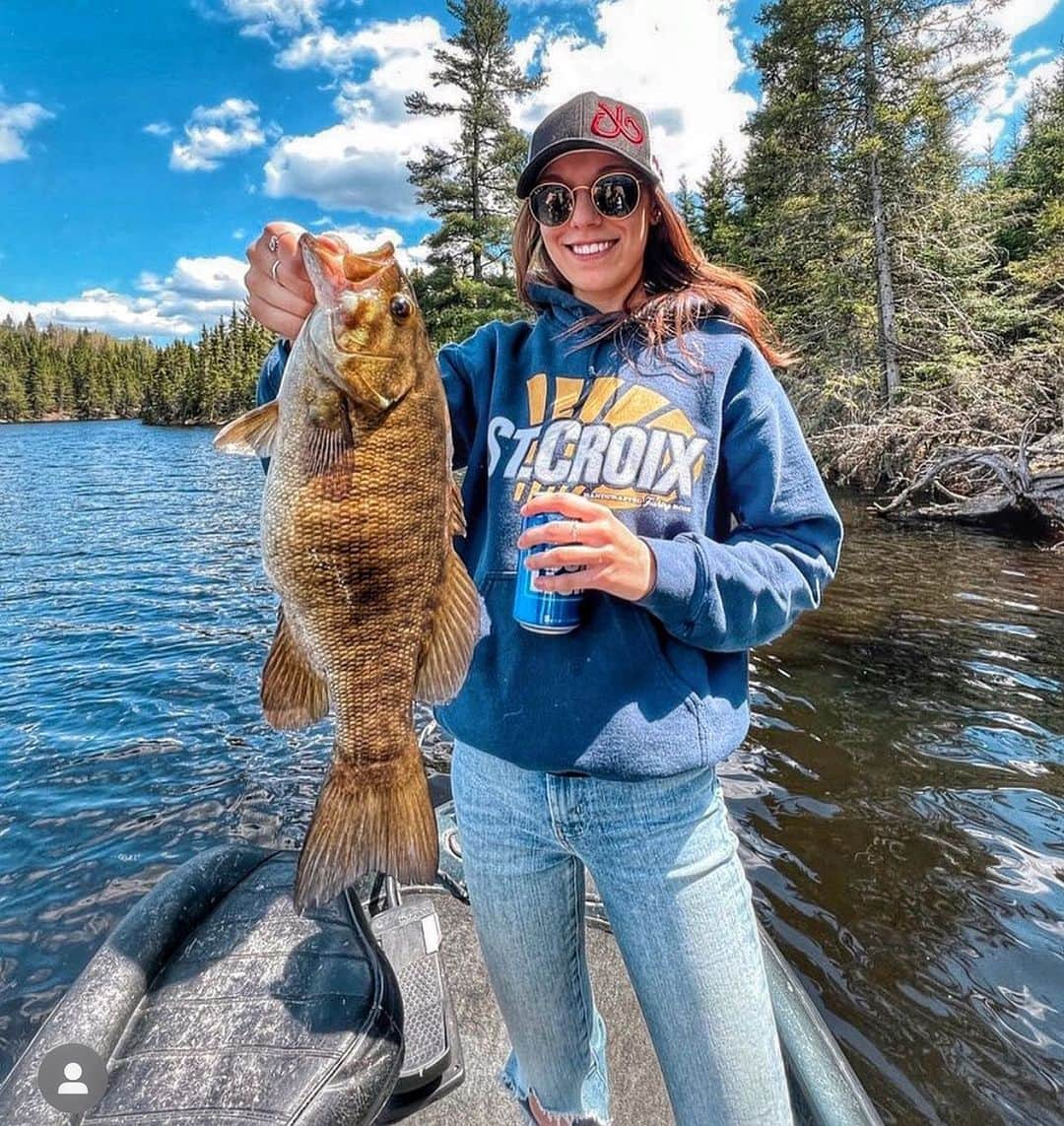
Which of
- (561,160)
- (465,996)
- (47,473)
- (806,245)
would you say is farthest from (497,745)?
(47,473)

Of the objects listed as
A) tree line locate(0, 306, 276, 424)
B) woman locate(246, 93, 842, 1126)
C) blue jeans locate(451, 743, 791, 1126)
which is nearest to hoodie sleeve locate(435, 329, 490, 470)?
woman locate(246, 93, 842, 1126)

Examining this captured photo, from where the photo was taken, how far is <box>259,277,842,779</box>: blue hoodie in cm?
169

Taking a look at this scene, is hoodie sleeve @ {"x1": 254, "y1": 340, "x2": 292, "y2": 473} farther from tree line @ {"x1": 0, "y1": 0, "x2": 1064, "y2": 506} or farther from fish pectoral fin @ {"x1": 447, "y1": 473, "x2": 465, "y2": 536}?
tree line @ {"x1": 0, "y1": 0, "x2": 1064, "y2": 506}

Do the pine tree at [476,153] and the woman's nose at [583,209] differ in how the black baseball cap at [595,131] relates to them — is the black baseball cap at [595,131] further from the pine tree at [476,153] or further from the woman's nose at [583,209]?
the pine tree at [476,153]

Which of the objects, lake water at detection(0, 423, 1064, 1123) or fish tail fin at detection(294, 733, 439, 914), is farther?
lake water at detection(0, 423, 1064, 1123)

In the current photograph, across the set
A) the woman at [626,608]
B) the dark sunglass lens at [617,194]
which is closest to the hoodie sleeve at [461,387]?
the woman at [626,608]

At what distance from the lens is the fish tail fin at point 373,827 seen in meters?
1.79

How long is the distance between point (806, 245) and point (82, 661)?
20754 millimetres

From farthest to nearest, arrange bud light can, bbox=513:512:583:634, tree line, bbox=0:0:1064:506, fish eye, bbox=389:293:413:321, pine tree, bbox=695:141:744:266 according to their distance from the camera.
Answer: pine tree, bbox=695:141:744:266, tree line, bbox=0:0:1064:506, fish eye, bbox=389:293:413:321, bud light can, bbox=513:512:583:634

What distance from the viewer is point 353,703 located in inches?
70.2

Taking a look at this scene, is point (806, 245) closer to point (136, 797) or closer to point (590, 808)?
point (136, 797)

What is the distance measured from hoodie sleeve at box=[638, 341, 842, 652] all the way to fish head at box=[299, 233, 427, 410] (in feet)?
2.26

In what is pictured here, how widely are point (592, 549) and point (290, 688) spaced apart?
860mm

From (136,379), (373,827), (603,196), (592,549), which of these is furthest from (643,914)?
(136,379)
